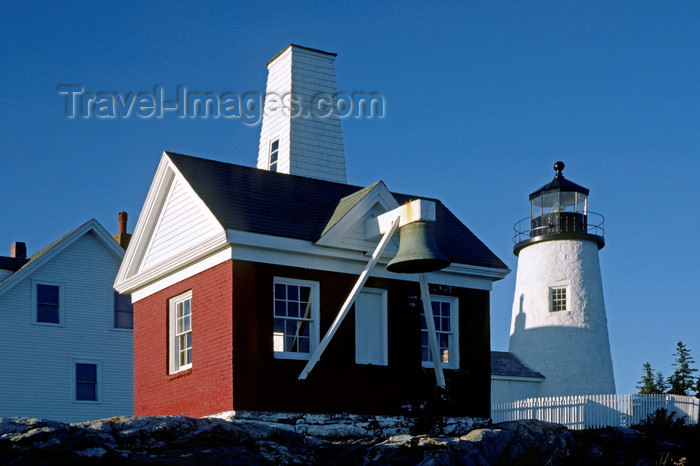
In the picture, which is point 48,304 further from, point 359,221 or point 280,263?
point 359,221

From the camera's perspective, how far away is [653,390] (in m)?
53.2

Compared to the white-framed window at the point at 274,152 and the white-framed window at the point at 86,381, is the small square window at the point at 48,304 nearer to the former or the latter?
the white-framed window at the point at 86,381

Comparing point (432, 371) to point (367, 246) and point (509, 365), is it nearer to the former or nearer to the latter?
point (367, 246)

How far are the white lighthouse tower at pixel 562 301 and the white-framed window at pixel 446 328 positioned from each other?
17.2m

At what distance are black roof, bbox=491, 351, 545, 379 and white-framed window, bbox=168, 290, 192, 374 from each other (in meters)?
18.5

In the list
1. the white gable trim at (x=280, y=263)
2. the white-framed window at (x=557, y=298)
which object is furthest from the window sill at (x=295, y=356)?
the white-framed window at (x=557, y=298)

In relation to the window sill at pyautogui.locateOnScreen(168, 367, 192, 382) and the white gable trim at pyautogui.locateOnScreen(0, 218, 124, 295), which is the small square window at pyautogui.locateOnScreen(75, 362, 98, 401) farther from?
the window sill at pyautogui.locateOnScreen(168, 367, 192, 382)

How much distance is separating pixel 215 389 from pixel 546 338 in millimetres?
22134

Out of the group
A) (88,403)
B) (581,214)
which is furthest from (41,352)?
(581,214)

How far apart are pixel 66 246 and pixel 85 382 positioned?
14.8 feet

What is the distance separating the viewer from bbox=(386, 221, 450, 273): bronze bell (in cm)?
1873

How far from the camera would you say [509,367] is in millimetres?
38719

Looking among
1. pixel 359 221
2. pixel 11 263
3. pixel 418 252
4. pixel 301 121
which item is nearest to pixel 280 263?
pixel 359 221

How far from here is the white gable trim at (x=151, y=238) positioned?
20.1 meters
